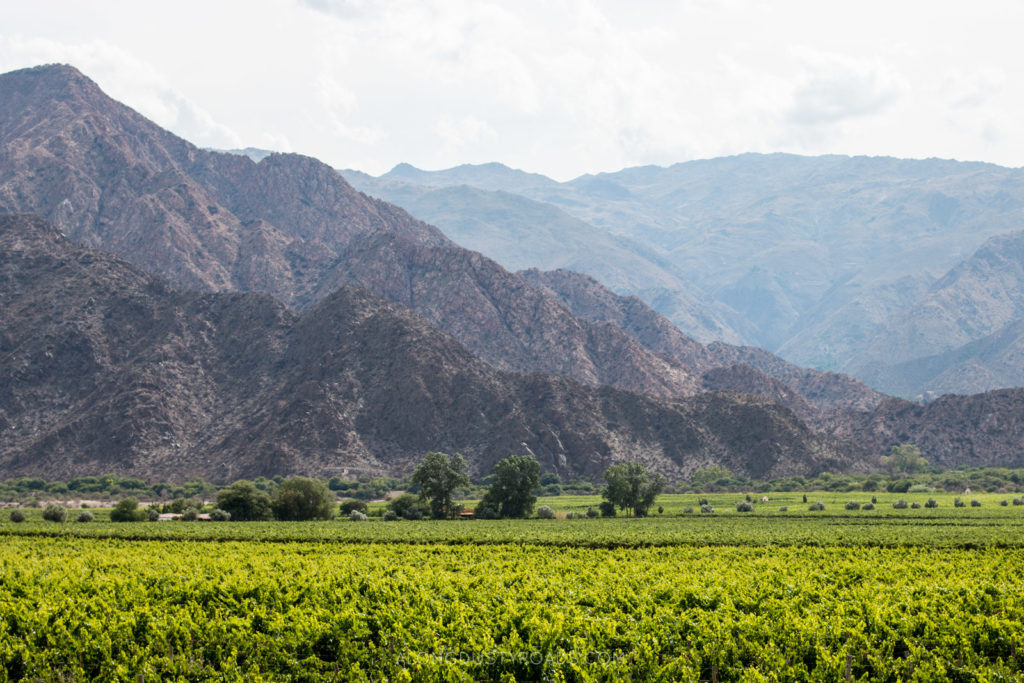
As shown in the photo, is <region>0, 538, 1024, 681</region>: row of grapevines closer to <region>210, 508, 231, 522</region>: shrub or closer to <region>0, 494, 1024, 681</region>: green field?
<region>0, 494, 1024, 681</region>: green field

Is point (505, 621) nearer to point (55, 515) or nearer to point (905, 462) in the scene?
point (55, 515)

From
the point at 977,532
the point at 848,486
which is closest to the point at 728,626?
the point at 977,532

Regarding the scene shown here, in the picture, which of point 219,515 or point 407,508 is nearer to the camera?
point 219,515

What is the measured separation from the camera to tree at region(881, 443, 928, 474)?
620ft

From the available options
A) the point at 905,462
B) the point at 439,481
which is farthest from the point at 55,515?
the point at 905,462

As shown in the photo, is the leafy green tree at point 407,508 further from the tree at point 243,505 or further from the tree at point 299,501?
the tree at point 243,505

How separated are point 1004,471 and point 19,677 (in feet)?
620

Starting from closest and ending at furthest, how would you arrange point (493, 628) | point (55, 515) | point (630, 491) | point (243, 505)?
point (493, 628), point (55, 515), point (243, 505), point (630, 491)

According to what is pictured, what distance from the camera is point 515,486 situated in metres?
112

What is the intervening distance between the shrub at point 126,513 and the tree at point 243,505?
30.1 ft

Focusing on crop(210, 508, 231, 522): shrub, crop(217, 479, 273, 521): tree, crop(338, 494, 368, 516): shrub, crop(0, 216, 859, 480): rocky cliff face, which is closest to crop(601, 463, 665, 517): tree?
crop(338, 494, 368, 516): shrub

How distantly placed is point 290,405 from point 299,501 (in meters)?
72.6

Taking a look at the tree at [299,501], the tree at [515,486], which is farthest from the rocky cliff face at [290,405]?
the tree at [515,486]

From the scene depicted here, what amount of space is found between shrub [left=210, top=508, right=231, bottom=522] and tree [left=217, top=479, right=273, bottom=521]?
1856mm
